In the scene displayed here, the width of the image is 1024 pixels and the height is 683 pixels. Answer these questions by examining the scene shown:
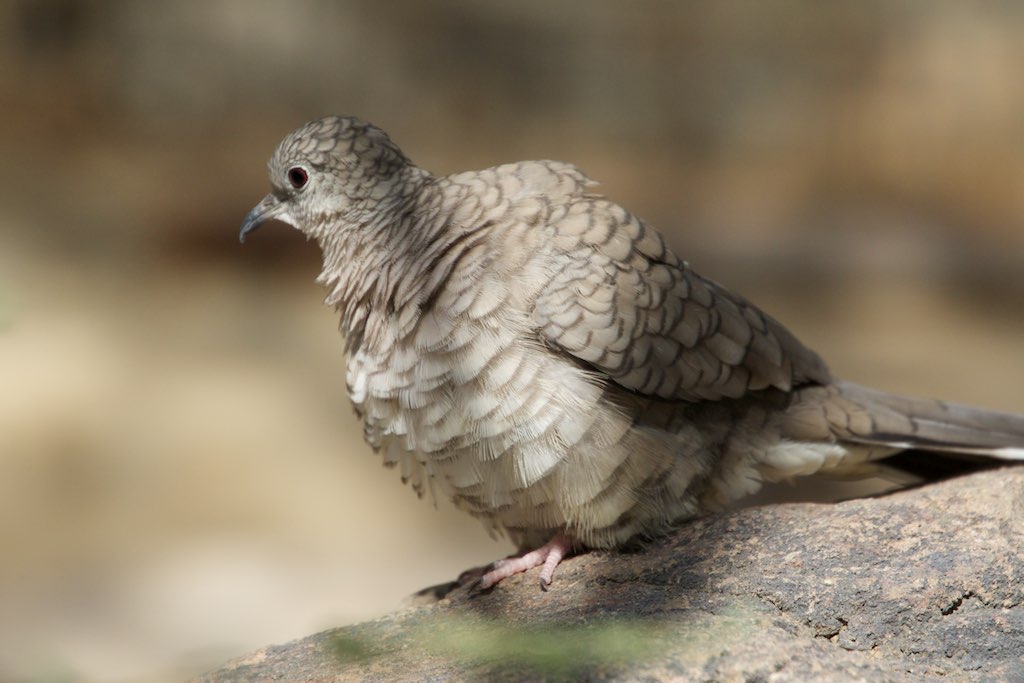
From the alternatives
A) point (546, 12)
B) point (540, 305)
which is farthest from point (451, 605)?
point (546, 12)

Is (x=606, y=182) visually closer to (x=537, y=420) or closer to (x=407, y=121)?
(x=407, y=121)

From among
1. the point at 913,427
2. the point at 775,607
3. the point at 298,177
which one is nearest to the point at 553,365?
the point at 775,607

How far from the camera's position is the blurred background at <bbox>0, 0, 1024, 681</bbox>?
6.62m

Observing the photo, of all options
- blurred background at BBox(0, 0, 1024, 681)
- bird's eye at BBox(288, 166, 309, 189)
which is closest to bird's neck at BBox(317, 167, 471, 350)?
bird's eye at BBox(288, 166, 309, 189)

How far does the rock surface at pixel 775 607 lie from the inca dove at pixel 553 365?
20 cm

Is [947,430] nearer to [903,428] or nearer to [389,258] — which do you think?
[903,428]

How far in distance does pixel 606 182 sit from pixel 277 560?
133 inches

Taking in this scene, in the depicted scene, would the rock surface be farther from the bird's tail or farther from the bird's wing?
the bird's wing

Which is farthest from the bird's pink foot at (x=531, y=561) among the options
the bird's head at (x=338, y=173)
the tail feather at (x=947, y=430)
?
the bird's head at (x=338, y=173)

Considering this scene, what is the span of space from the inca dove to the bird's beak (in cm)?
1

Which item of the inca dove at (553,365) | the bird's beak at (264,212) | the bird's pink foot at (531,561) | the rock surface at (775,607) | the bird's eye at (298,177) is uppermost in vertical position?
the bird's eye at (298,177)

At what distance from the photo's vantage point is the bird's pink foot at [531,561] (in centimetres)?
325

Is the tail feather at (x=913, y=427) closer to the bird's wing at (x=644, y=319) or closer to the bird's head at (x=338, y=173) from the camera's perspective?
the bird's wing at (x=644, y=319)

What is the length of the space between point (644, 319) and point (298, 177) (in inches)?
50.9
